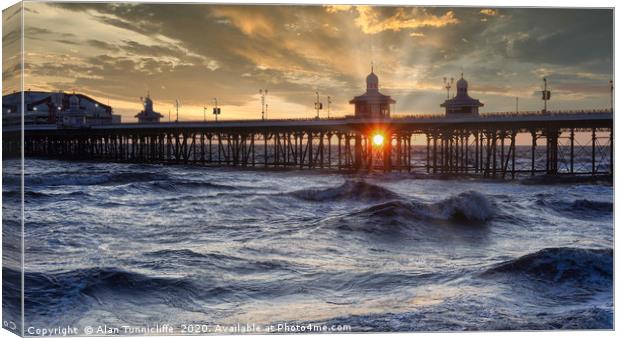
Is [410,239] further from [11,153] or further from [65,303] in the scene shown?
[11,153]

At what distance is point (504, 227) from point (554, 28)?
22.4 feet

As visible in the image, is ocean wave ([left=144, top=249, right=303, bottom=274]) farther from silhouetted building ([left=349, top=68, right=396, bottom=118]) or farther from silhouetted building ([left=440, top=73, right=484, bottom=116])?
silhouetted building ([left=440, top=73, right=484, bottom=116])

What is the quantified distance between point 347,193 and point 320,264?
39.8 ft

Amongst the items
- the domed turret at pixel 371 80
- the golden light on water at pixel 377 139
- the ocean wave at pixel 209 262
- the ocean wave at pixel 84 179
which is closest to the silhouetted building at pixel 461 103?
the golden light on water at pixel 377 139

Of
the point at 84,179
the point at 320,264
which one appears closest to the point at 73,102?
the point at 84,179

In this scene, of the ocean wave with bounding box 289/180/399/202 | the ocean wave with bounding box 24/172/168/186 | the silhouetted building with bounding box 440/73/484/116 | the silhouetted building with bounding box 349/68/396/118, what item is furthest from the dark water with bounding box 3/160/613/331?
the silhouetted building with bounding box 440/73/484/116

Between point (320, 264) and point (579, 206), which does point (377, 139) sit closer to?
point (579, 206)

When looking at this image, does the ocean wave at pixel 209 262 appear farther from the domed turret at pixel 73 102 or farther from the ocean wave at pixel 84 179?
the domed turret at pixel 73 102

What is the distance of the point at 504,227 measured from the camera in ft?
55.4

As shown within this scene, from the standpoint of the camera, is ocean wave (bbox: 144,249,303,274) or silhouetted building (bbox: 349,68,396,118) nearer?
ocean wave (bbox: 144,249,303,274)

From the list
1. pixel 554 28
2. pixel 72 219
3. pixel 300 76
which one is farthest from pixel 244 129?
pixel 554 28

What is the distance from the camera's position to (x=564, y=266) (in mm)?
11852

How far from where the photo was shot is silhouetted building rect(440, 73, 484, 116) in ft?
127

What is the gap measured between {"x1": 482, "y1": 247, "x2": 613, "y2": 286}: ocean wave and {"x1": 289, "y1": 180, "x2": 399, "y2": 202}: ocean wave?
1091 centimetres
